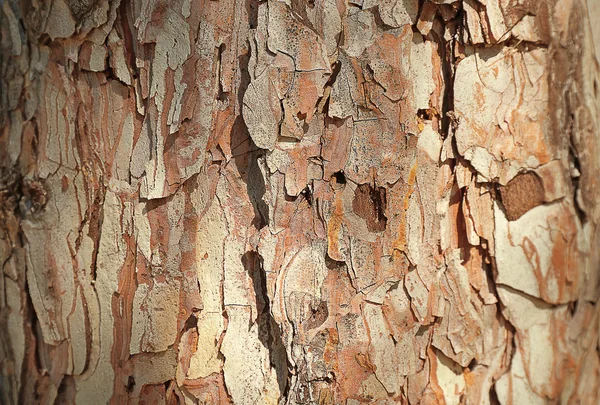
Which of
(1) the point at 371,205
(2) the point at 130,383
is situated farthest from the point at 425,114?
(2) the point at 130,383

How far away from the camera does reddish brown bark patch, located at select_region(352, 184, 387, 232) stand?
0.90 meters

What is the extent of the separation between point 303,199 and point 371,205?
10cm

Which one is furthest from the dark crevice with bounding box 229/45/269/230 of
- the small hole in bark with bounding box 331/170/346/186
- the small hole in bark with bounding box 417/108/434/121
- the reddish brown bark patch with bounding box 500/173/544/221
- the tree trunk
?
the reddish brown bark patch with bounding box 500/173/544/221

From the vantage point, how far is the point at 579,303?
3.02ft

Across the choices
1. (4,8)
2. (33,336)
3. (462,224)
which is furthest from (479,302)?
(4,8)

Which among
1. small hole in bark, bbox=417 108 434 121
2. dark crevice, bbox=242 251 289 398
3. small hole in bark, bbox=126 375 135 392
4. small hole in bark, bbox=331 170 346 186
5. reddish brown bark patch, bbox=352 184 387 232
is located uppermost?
small hole in bark, bbox=417 108 434 121

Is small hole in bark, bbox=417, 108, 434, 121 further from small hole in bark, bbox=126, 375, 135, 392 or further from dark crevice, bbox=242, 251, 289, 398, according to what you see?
small hole in bark, bbox=126, 375, 135, 392

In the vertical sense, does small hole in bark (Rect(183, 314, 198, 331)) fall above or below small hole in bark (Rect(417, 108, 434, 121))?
below

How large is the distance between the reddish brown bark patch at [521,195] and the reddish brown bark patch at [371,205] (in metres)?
0.18

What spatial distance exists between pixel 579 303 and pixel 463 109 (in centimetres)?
35

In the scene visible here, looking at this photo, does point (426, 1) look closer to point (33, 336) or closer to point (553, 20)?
point (553, 20)

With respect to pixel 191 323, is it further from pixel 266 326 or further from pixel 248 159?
pixel 248 159

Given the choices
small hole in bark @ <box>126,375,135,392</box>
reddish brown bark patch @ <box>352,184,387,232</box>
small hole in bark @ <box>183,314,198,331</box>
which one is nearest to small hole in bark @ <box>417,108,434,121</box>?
reddish brown bark patch @ <box>352,184,387,232</box>

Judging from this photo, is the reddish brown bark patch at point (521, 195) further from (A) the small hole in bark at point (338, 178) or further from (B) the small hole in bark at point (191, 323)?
(B) the small hole in bark at point (191, 323)
